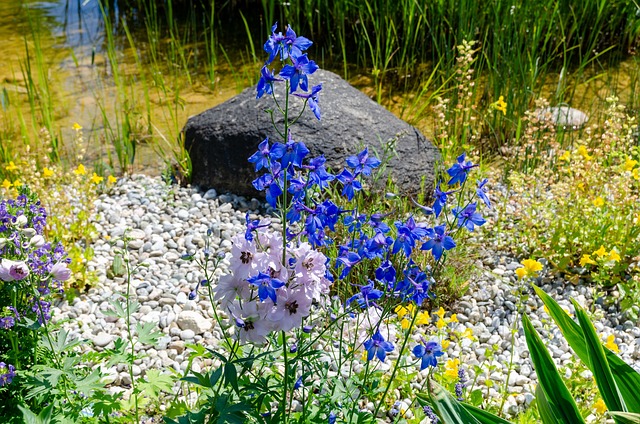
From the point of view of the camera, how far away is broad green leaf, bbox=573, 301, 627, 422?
5.60 feet

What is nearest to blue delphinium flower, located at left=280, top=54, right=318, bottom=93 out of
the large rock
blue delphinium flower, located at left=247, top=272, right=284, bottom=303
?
blue delphinium flower, located at left=247, top=272, right=284, bottom=303

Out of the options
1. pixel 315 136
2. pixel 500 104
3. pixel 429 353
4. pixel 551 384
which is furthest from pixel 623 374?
pixel 500 104

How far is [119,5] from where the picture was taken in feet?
26.6

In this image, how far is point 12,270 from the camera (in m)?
1.85

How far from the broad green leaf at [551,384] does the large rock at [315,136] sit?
2.22m

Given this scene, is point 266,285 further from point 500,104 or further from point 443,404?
point 500,104

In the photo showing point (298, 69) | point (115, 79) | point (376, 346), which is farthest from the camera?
point (115, 79)

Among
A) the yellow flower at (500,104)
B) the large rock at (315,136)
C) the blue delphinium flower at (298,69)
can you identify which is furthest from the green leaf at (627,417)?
the yellow flower at (500,104)

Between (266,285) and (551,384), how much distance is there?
79 centimetres

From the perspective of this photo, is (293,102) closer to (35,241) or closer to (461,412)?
(35,241)

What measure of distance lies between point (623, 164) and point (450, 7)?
2266 millimetres

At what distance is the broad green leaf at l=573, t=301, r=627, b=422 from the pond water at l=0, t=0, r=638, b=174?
3379 millimetres

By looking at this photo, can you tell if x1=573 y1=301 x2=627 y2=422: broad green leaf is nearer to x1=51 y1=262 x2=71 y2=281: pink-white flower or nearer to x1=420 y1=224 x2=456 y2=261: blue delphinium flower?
x1=420 y1=224 x2=456 y2=261: blue delphinium flower

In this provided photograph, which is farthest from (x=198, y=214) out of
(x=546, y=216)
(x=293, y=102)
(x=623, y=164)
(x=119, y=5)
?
(x=119, y=5)
